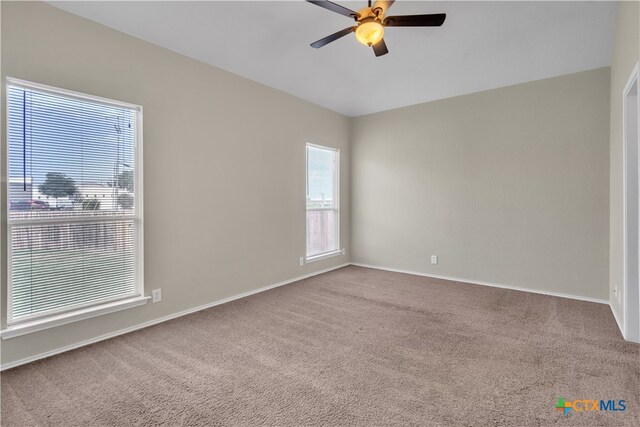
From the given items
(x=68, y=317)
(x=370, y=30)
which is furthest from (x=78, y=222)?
(x=370, y=30)

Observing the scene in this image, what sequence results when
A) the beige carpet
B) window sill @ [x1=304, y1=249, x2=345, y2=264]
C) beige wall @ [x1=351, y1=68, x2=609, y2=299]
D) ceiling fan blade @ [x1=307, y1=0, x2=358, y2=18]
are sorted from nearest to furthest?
the beige carpet → ceiling fan blade @ [x1=307, y1=0, x2=358, y2=18] → beige wall @ [x1=351, y1=68, x2=609, y2=299] → window sill @ [x1=304, y1=249, x2=345, y2=264]

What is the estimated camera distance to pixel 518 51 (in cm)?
317

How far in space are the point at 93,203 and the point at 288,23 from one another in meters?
2.37

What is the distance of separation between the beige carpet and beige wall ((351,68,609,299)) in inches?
30.6

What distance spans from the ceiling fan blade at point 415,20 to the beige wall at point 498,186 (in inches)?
98.8

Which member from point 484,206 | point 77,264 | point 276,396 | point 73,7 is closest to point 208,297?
point 77,264

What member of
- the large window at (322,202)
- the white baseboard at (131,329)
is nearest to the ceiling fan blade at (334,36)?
the large window at (322,202)

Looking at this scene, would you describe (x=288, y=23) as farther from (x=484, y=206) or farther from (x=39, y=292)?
(x=484, y=206)

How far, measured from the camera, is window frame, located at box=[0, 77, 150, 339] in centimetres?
219

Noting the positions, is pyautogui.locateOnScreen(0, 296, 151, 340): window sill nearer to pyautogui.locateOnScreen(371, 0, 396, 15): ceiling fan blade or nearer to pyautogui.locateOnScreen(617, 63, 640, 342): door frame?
pyautogui.locateOnScreen(371, 0, 396, 15): ceiling fan blade

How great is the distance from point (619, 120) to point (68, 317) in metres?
5.18

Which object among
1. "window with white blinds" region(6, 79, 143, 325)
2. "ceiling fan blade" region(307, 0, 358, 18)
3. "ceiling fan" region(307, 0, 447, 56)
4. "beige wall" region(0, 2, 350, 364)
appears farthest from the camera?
"beige wall" region(0, 2, 350, 364)

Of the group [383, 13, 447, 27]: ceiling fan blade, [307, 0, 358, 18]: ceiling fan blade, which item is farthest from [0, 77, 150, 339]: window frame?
[383, 13, 447, 27]: ceiling fan blade

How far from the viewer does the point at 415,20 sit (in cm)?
220
